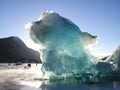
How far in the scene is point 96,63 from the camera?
32156 mm

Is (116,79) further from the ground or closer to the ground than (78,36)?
closer to the ground

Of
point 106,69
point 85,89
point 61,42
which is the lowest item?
point 85,89

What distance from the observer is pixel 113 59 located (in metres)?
35.9

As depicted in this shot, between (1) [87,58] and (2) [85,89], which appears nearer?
(2) [85,89]

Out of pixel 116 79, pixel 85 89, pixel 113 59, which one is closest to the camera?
pixel 85 89

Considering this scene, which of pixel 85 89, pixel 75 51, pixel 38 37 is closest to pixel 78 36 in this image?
pixel 75 51

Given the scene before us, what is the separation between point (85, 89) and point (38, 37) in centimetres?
952

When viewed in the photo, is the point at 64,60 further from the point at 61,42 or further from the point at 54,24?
the point at 54,24

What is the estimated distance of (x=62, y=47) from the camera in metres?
31.8

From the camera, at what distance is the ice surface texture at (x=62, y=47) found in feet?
102

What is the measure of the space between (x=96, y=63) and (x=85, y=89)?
835cm

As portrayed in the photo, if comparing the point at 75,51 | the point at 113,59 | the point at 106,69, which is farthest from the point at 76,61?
the point at 113,59

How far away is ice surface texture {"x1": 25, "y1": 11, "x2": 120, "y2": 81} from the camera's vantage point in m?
31.2

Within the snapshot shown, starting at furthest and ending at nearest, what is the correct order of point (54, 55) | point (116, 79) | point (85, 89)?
point (116, 79), point (54, 55), point (85, 89)
